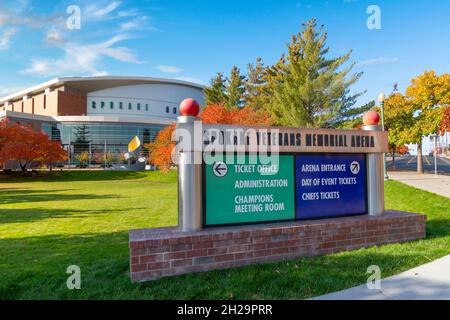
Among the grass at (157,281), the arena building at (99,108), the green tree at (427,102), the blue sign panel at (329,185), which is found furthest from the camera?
the arena building at (99,108)

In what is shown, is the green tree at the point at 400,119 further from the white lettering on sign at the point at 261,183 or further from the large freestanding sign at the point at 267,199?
the white lettering on sign at the point at 261,183

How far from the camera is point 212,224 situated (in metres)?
4.64

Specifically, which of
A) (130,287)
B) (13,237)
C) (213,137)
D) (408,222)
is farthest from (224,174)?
(13,237)

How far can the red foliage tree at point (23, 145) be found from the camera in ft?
117

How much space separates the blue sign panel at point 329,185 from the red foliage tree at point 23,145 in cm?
3930

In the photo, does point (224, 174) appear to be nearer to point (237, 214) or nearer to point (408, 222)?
point (237, 214)

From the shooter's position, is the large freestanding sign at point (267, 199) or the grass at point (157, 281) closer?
the grass at point (157, 281)

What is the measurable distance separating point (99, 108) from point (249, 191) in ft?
279

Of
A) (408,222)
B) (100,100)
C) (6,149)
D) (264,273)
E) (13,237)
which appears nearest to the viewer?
(264,273)

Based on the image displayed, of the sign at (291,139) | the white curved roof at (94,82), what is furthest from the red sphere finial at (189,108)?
the white curved roof at (94,82)

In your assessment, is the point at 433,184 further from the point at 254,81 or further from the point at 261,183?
the point at 254,81

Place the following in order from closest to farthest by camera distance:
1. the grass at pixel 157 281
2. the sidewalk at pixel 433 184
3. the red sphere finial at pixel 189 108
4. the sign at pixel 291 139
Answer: the grass at pixel 157 281, the red sphere finial at pixel 189 108, the sign at pixel 291 139, the sidewalk at pixel 433 184

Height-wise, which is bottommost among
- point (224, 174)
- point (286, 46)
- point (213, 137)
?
point (224, 174)
